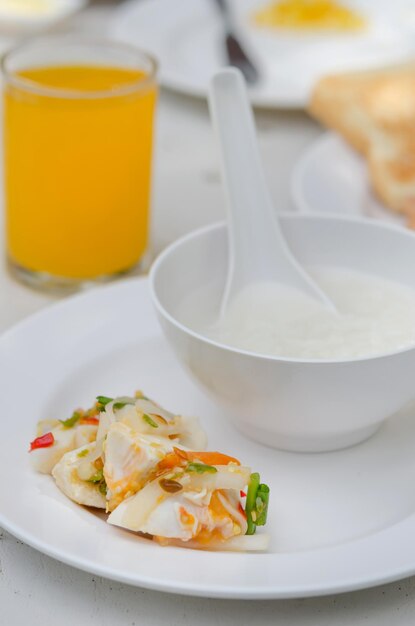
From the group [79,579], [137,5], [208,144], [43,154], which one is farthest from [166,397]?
[137,5]

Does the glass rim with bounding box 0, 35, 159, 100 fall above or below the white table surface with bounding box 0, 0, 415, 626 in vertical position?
above

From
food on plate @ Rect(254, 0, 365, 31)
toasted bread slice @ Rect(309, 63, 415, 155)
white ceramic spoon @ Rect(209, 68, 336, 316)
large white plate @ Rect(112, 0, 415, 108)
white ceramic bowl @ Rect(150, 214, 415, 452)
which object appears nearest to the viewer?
white ceramic bowl @ Rect(150, 214, 415, 452)

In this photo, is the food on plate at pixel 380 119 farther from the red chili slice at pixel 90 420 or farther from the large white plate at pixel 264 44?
the red chili slice at pixel 90 420

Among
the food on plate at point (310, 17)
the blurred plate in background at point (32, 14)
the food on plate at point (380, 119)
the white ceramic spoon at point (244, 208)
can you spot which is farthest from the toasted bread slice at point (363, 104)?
the blurred plate in background at point (32, 14)

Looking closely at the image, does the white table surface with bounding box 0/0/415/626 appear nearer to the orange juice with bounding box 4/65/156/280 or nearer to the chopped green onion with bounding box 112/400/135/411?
the chopped green onion with bounding box 112/400/135/411

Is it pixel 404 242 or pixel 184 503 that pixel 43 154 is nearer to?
pixel 404 242

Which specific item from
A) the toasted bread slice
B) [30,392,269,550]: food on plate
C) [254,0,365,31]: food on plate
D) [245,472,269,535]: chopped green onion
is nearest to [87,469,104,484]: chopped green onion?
[30,392,269,550]: food on plate

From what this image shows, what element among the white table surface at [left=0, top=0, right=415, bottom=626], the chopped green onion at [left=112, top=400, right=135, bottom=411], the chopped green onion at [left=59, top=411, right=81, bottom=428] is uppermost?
the chopped green onion at [left=112, top=400, right=135, bottom=411]
